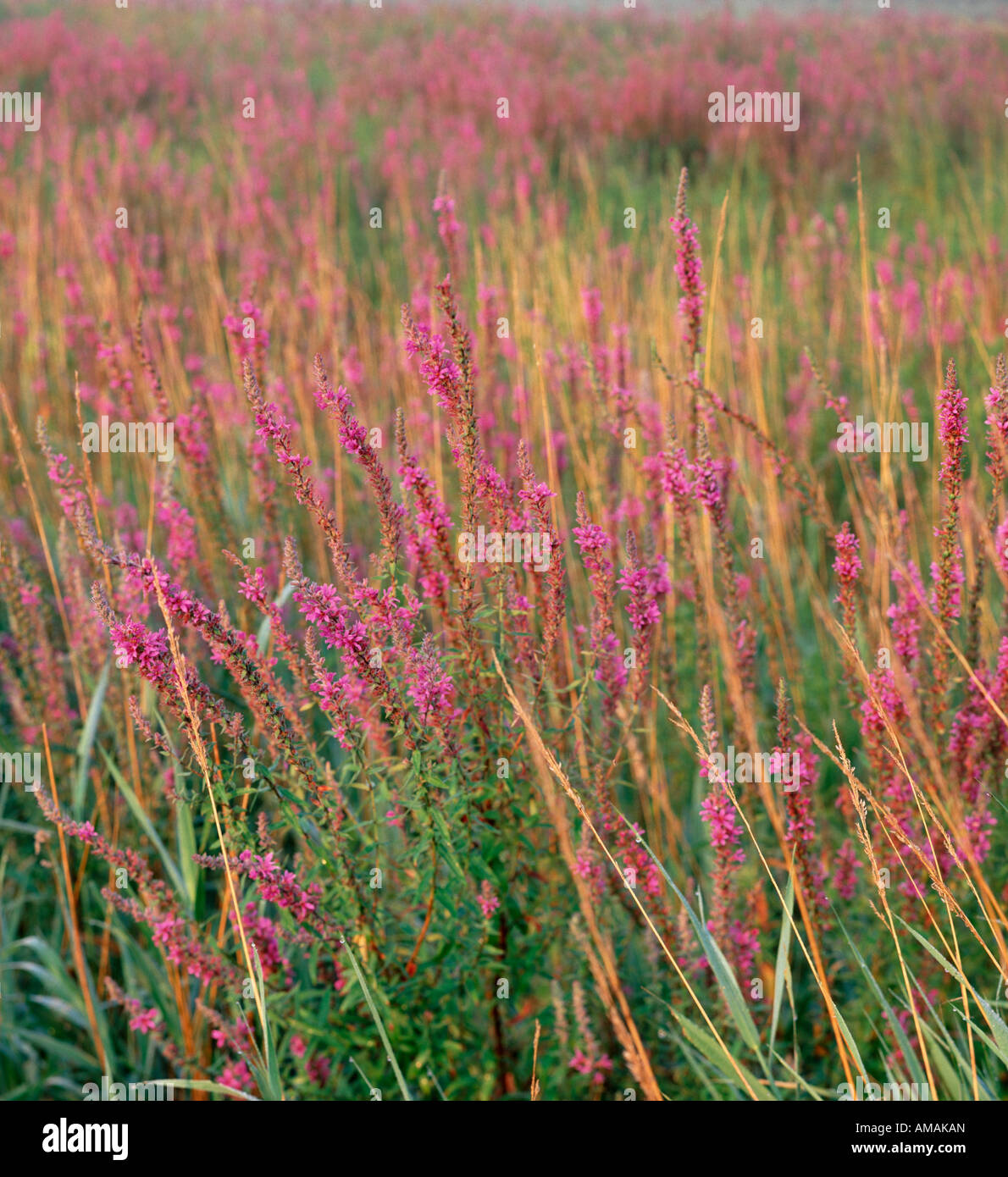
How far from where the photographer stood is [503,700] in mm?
1701

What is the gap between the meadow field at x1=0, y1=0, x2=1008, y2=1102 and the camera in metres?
1.52

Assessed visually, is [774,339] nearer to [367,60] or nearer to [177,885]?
[177,885]

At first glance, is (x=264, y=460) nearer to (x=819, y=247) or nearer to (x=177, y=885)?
(x=177, y=885)

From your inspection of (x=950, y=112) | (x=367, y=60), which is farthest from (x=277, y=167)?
(x=950, y=112)

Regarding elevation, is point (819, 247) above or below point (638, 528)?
above

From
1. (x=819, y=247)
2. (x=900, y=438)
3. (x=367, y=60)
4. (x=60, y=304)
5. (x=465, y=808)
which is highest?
(x=367, y=60)

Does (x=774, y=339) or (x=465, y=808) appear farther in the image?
(x=774, y=339)

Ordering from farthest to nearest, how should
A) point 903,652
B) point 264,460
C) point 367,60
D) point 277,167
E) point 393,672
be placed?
point 367,60
point 277,167
point 264,460
point 903,652
point 393,672

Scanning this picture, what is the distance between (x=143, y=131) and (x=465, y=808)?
307 inches

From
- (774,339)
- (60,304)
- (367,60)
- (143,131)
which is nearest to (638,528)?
(774,339)

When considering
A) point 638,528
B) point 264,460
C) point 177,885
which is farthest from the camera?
point 638,528

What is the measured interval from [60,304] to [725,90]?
646cm

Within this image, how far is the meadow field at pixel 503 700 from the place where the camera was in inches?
59.8

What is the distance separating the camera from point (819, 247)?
548 cm
